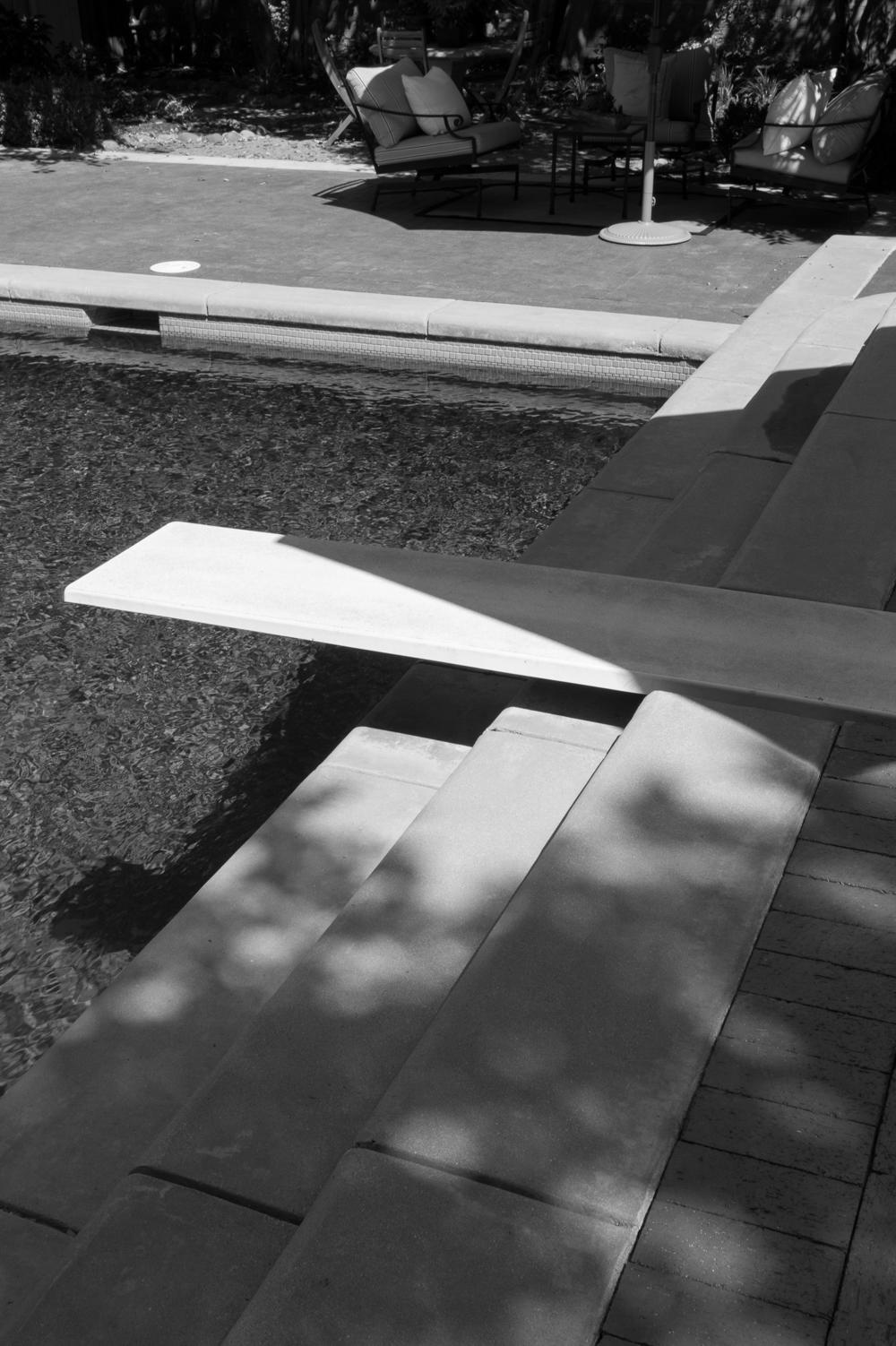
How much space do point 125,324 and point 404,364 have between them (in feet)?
6.38

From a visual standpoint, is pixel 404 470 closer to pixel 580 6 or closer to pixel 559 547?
pixel 559 547

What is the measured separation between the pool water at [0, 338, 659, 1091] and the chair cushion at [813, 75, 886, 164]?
375cm

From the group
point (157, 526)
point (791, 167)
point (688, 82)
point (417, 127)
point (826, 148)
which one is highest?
point (688, 82)

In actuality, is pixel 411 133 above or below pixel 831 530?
above

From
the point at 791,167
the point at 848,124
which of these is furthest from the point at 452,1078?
the point at 848,124

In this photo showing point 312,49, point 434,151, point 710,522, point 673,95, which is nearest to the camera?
point 710,522

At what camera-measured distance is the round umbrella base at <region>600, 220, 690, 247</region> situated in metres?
8.62

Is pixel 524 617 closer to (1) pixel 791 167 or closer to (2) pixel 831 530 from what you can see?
(2) pixel 831 530

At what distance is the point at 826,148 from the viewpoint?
8758 millimetres

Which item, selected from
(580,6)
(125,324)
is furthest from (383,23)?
(125,324)

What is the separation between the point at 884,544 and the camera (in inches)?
147

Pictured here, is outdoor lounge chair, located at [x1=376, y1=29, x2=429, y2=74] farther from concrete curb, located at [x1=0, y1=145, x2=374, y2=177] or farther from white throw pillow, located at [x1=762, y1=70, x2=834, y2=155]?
white throw pillow, located at [x1=762, y1=70, x2=834, y2=155]

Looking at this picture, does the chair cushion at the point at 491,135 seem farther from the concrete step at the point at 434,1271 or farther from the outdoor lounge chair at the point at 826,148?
the concrete step at the point at 434,1271

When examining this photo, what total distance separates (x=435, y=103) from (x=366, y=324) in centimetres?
374
